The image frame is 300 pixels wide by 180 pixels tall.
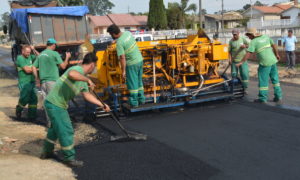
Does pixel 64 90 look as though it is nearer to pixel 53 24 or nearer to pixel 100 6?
pixel 53 24

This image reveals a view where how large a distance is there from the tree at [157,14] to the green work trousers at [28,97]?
3653 cm

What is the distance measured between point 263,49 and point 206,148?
328 cm

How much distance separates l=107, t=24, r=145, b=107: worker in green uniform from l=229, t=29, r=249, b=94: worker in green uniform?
267cm

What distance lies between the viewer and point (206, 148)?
464cm

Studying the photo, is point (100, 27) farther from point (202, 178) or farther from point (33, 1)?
point (202, 178)

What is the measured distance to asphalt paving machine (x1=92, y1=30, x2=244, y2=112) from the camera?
6.71 meters

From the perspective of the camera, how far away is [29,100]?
6719 mm

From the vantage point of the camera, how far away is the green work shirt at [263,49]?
276 inches

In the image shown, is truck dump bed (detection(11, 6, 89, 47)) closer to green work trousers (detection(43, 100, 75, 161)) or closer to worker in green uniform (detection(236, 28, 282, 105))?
worker in green uniform (detection(236, 28, 282, 105))

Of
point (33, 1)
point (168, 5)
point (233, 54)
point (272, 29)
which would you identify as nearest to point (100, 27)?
point (168, 5)

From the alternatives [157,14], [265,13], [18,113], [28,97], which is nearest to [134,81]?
[28,97]

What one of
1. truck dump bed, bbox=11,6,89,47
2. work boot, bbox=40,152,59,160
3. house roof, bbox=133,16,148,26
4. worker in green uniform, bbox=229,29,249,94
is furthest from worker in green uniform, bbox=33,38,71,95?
house roof, bbox=133,16,148,26

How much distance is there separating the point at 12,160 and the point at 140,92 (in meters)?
2.81

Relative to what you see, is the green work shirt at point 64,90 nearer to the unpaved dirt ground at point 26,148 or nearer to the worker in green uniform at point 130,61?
the unpaved dirt ground at point 26,148
